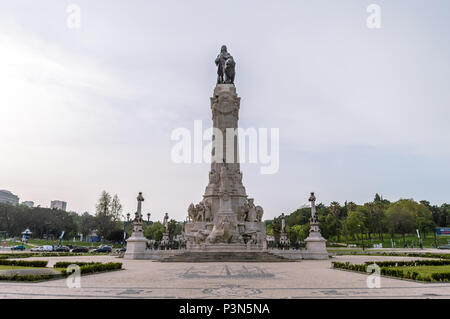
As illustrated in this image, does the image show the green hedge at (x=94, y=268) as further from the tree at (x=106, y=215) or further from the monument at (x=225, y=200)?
the tree at (x=106, y=215)

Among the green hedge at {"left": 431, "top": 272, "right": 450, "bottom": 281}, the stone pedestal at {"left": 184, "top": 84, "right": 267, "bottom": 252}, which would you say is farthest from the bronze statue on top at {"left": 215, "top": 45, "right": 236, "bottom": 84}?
the green hedge at {"left": 431, "top": 272, "right": 450, "bottom": 281}

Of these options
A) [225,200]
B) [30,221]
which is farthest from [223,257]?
[30,221]

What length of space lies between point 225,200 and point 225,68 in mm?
20771

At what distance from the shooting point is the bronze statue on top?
1826 inches

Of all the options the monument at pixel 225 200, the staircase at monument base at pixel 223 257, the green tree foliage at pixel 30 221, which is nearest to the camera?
the staircase at monument base at pixel 223 257

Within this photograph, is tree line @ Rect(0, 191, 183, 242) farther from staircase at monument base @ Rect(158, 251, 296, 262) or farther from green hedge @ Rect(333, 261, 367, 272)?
green hedge @ Rect(333, 261, 367, 272)

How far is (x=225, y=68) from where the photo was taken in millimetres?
46500

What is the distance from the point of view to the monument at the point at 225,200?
3362cm

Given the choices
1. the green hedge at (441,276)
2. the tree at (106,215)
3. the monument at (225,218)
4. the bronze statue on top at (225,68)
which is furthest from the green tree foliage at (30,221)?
the green hedge at (441,276)

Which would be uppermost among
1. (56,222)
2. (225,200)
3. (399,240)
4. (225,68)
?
(225,68)

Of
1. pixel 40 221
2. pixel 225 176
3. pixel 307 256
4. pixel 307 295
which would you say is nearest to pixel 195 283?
pixel 307 295

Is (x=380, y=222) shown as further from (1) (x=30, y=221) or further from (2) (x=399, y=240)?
(1) (x=30, y=221)
